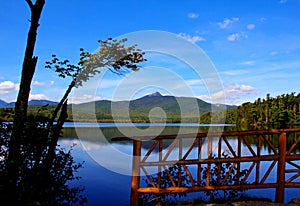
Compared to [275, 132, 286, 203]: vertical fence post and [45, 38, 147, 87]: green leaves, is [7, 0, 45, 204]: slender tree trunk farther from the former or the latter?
[275, 132, 286, 203]: vertical fence post

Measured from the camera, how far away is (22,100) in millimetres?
6270

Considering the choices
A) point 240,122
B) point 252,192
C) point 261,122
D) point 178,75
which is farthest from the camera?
point 240,122

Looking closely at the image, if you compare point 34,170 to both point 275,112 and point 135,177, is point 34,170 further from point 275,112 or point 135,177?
point 275,112

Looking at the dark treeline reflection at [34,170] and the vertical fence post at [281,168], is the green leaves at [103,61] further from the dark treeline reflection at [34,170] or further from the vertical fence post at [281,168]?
the vertical fence post at [281,168]

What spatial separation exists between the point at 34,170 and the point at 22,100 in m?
1.61

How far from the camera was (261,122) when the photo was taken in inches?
2894

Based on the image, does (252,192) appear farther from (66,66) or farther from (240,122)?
(240,122)

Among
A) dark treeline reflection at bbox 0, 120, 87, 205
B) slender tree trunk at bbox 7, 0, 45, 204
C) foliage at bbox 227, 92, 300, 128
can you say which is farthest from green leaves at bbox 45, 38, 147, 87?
foliage at bbox 227, 92, 300, 128

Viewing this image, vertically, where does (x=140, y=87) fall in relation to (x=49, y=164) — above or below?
above

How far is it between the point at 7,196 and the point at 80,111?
362 cm

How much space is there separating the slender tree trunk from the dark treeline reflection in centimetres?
8

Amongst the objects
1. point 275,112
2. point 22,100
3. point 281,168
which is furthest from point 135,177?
point 275,112

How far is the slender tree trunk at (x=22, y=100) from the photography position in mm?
5438

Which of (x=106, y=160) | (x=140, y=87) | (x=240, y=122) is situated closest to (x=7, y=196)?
(x=140, y=87)
